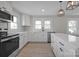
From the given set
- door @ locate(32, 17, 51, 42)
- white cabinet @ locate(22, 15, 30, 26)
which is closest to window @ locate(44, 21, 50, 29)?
door @ locate(32, 17, 51, 42)

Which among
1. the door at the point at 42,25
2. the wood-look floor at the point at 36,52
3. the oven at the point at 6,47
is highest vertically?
the door at the point at 42,25

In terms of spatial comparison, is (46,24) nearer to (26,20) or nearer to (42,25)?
(42,25)

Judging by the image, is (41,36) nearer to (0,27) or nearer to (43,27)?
(43,27)

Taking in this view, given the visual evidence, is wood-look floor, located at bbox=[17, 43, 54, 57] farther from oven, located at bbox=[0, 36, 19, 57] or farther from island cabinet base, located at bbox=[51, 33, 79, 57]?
island cabinet base, located at bbox=[51, 33, 79, 57]

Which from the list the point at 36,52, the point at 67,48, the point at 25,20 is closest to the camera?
the point at 67,48

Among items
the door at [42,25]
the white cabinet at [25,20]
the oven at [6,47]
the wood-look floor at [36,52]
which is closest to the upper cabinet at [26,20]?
the white cabinet at [25,20]

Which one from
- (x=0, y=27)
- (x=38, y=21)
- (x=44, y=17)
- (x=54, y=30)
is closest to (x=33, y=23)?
(x=38, y=21)

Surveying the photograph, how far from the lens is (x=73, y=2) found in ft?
8.86

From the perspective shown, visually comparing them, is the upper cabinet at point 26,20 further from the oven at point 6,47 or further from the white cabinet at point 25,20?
the oven at point 6,47

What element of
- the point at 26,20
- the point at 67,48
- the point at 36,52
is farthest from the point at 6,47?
the point at 26,20

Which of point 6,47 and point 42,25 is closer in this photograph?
point 6,47

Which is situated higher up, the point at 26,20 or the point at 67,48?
the point at 26,20

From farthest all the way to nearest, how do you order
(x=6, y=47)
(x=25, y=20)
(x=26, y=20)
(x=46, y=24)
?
(x=46, y=24) < (x=26, y=20) < (x=25, y=20) < (x=6, y=47)

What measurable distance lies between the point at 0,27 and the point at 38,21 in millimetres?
6031
